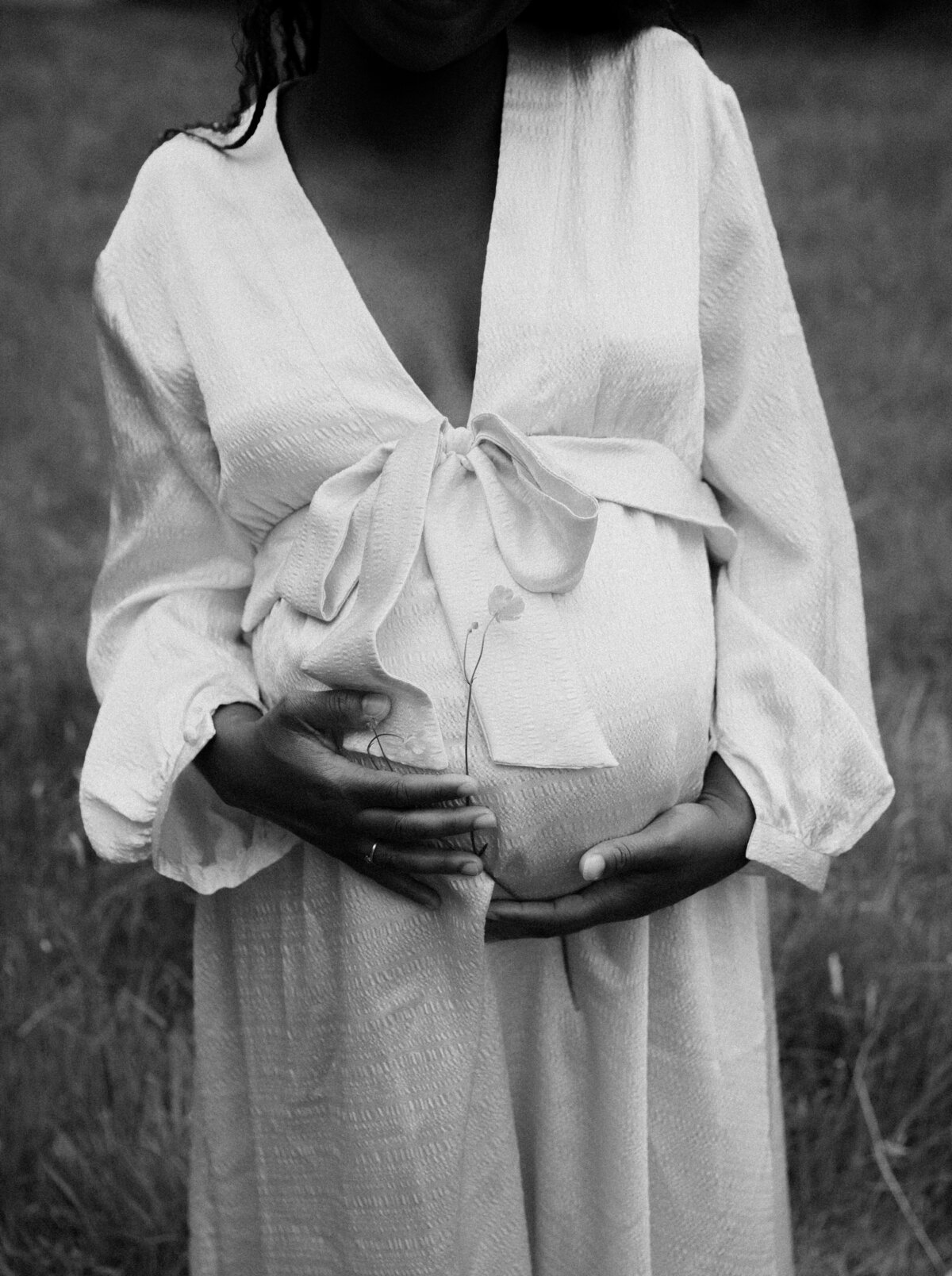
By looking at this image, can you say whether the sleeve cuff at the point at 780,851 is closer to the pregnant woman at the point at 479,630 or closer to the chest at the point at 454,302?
the pregnant woman at the point at 479,630

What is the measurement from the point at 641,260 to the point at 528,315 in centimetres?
12

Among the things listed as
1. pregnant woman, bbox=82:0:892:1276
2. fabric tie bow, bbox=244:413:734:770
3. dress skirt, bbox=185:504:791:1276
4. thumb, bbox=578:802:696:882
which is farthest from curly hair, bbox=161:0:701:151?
thumb, bbox=578:802:696:882

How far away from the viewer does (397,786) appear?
1.43 metres

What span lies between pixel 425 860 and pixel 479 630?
21cm

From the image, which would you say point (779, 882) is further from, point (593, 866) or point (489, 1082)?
point (593, 866)

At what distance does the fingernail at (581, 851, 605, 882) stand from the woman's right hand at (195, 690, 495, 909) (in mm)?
93

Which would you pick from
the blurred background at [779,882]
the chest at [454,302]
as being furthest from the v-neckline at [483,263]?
the blurred background at [779,882]

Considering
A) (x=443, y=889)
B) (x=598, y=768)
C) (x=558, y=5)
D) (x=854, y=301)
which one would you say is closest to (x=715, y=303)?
(x=558, y=5)

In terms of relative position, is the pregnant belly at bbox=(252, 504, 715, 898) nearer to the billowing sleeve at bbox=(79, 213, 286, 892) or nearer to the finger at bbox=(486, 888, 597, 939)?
the finger at bbox=(486, 888, 597, 939)

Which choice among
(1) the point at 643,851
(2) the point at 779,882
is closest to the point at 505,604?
(1) the point at 643,851

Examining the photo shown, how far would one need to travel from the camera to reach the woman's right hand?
1430mm

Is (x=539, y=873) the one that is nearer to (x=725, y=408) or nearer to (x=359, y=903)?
(x=359, y=903)

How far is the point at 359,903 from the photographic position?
5.05 ft

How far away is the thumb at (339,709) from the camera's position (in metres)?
1.47
